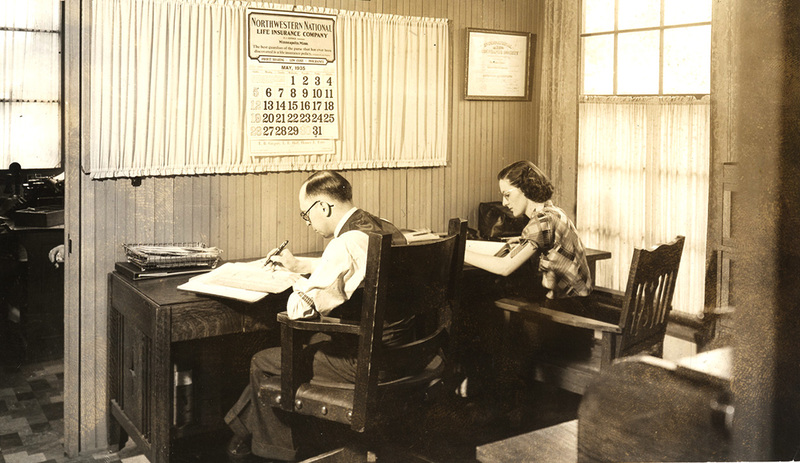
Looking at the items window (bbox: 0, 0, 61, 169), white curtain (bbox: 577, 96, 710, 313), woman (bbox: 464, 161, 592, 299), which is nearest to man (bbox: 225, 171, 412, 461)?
woman (bbox: 464, 161, 592, 299)

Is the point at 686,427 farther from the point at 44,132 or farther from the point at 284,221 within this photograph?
the point at 44,132

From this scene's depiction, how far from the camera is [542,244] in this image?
138 inches

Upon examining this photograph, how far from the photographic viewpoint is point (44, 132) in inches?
249

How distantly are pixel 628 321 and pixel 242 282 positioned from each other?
5.19ft

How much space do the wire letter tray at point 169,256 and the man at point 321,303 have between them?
0.32 m

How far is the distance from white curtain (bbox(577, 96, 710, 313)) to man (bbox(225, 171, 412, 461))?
84.5 inches

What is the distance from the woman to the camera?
3.51 meters

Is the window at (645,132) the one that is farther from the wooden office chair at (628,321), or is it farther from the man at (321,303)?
the man at (321,303)

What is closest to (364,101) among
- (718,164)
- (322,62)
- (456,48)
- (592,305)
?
(322,62)

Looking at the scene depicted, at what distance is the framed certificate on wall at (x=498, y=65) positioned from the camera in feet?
15.3

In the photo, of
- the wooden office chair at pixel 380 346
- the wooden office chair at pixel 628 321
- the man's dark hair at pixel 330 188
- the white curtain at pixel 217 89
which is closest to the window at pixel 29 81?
the white curtain at pixel 217 89

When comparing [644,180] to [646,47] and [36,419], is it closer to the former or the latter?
[646,47]

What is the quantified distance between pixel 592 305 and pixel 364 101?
5.45 ft

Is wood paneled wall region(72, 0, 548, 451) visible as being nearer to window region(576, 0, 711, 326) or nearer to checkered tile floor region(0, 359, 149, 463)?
checkered tile floor region(0, 359, 149, 463)
